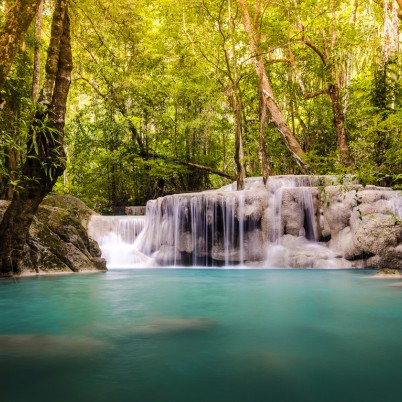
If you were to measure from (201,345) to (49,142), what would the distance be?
172 inches

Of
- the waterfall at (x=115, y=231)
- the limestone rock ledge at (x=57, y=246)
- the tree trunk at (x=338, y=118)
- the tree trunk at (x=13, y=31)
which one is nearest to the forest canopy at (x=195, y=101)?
the tree trunk at (x=338, y=118)

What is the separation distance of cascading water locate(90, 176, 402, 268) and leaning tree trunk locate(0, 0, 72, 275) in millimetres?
5441

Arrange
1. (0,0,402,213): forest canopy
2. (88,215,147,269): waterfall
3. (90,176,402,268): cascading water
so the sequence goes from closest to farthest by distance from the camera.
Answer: (90,176,402,268): cascading water < (88,215,147,269): waterfall < (0,0,402,213): forest canopy

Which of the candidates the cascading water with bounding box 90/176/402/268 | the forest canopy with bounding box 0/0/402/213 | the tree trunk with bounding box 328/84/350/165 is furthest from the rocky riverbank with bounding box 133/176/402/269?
the forest canopy with bounding box 0/0/402/213

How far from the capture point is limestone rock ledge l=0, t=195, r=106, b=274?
27.2 ft

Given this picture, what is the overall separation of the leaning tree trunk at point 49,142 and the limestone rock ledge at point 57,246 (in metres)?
1.23

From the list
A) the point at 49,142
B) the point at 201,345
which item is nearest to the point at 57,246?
the point at 49,142

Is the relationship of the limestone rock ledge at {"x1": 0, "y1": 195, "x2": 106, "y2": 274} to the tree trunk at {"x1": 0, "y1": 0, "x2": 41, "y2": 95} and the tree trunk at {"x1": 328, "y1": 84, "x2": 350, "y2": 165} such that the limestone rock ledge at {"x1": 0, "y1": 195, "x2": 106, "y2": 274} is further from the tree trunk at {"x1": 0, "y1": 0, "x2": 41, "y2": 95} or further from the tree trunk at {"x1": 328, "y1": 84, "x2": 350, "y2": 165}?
the tree trunk at {"x1": 328, "y1": 84, "x2": 350, "y2": 165}

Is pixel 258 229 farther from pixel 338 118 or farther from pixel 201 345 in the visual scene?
pixel 201 345

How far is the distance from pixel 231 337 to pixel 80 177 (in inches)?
665

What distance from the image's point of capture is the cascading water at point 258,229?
10891mm

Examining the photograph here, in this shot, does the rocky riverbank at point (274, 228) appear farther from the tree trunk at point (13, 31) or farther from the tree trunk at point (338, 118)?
the tree trunk at point (13, 31)

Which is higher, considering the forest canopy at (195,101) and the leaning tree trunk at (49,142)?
the forest canopy at (195,101)

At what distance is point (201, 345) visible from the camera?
3217mm
